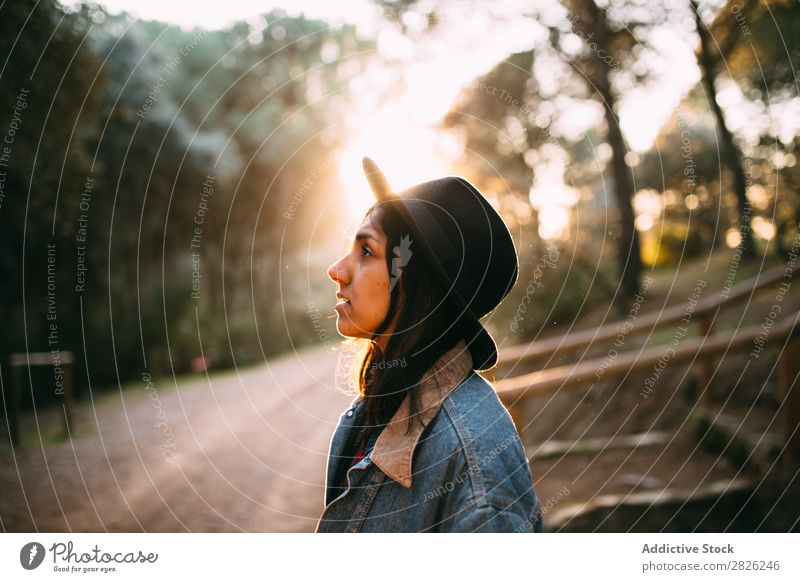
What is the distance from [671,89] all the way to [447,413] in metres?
4.37

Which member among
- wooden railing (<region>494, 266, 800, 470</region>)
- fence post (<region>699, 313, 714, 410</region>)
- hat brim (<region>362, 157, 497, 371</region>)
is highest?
hat brim (<region>362, 157, 497, 371</region>)

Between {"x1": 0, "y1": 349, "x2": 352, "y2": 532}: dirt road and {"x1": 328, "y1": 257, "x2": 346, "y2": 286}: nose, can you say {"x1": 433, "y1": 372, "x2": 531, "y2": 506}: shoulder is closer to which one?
{"x1": 328, "y1": 257, "x2": 346, "y2": 286}: nose

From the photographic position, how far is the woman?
4.02 feet

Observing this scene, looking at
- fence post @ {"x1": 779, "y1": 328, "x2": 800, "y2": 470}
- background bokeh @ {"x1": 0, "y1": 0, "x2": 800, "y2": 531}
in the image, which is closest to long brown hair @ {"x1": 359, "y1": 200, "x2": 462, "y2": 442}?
background bokeh @ {"x1": 0, "y1": 0, "x2": 800, "y2": 531}

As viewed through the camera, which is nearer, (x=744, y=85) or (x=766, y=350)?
(x=766, y=350)

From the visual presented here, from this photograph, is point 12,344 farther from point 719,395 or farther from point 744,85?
point 744,85

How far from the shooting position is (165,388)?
11977 millimetres

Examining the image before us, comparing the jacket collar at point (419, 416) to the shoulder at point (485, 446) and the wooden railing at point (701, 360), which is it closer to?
the shoulder at point (485, 446)

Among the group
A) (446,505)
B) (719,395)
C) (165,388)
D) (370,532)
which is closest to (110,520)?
(370,532)

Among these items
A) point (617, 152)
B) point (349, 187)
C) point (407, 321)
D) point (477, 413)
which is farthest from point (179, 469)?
point (617, 152)

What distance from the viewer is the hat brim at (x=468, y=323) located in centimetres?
132

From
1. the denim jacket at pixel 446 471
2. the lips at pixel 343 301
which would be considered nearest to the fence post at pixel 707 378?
the denim jacket at pixel 446 471

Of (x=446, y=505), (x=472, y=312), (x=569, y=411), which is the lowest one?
(x=569, y=411)

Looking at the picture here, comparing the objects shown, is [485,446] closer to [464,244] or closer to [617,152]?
[464,244]
